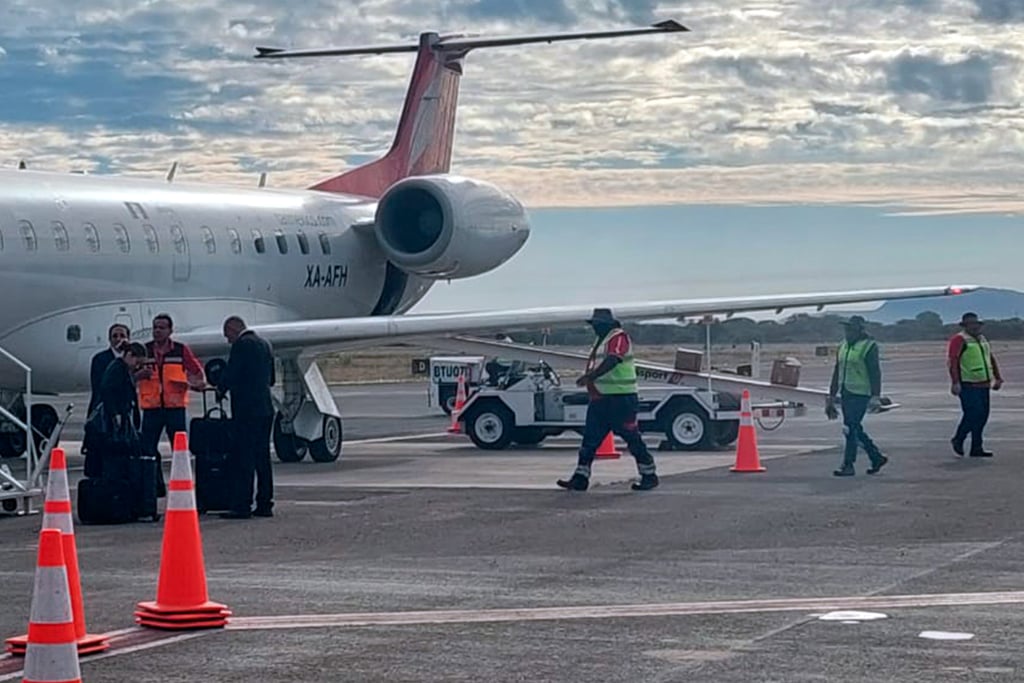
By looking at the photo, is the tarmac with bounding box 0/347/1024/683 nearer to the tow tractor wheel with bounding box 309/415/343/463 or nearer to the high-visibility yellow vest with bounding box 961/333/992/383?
the high-visibility yellow vest with bounding box 961/333/992/383

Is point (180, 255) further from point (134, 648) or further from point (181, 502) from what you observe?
point (134, 648)

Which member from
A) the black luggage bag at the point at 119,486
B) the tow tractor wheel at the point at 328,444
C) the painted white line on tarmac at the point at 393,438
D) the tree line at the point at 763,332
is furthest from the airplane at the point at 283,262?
the black luggage bag at the point at 119,486

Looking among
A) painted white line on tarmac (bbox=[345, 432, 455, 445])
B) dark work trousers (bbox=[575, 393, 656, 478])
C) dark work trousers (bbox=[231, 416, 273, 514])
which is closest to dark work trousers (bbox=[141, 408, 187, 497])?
dark work trousers (bbox=[231, 416, 273, 514])

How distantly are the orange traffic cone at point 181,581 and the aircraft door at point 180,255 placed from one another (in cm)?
1326

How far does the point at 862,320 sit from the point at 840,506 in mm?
5229

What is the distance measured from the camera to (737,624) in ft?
31.4

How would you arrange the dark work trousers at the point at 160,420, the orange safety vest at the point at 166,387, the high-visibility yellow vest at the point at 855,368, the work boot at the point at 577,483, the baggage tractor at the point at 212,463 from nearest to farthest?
the baggage tractor at the point at 212,463, the dark work trousers at the point at 160,420, the orange safety vest at the point at 166,387, the work boot at the point at 577,483, the high-visibility yellow vest at the point at 855,368

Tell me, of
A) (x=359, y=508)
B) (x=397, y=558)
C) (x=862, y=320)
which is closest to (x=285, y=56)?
(x=862, y=320)

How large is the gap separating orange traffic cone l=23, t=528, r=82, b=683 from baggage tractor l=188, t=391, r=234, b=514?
817cm

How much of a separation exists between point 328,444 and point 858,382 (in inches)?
278

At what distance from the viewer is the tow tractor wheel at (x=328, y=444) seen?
23609 mm

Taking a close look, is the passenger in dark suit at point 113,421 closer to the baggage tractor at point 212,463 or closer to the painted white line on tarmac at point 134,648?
the baggage tractor at point 212,463

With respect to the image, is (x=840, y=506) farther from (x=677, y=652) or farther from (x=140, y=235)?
(x=140, y=235)

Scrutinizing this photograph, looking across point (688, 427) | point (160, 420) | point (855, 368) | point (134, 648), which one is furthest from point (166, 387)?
point (688, 427)
